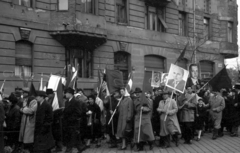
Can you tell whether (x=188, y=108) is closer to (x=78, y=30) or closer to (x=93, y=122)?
(x=93, y=122)

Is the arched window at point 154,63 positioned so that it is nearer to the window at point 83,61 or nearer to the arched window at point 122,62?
the arched window at point 122,62

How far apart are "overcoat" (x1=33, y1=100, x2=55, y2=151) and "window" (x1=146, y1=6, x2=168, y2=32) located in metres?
16.3

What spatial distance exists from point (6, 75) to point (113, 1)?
8476 mm

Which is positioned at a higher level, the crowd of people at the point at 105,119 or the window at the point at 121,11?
the window at the point at 121,11

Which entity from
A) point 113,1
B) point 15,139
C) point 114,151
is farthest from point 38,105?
point 113,1

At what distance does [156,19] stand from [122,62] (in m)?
4.69

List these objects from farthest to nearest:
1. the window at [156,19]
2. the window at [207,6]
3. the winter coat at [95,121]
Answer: the window at [207,6] → the window at [156,19] → the winter coat at [95,121]

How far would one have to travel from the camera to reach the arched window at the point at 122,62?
22.7 m

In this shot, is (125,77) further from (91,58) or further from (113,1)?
(113,1)

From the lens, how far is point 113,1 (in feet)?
72.8

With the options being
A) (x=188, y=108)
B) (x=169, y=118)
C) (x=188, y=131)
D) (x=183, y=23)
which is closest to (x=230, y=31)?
(x=183, y=23)

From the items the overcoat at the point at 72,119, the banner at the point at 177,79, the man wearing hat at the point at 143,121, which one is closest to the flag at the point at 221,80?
the banner at the point at 177,79

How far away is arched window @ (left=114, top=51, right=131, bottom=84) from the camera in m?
22.7

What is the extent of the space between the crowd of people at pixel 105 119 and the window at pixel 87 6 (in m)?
7.82
